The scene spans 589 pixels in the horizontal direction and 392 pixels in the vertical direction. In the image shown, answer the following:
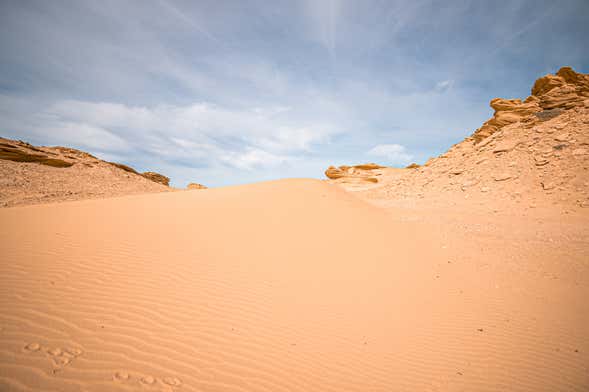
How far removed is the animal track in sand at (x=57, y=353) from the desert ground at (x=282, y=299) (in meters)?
0.02

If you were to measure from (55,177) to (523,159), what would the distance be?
37459mm

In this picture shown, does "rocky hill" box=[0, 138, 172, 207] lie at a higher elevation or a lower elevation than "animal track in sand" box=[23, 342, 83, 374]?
higher

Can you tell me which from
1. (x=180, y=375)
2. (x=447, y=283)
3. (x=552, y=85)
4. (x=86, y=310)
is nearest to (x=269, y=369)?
(x=180, y=375)

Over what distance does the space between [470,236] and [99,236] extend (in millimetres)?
11434

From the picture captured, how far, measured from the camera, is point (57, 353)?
8.37 ft

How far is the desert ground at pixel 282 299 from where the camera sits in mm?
2783

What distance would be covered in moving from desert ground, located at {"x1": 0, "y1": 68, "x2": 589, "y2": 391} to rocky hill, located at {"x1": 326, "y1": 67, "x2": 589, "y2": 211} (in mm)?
3637

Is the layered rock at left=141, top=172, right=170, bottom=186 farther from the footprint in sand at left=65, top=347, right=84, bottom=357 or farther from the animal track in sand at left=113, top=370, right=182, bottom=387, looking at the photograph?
the animal track in sand at left=113, top=370, right=182, bottom=387

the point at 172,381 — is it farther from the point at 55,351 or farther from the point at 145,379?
the point at 55,351

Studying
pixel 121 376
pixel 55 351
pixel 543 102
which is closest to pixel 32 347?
pixel 55 351

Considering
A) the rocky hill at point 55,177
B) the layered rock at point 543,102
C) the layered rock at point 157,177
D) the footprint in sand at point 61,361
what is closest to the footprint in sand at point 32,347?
the footprint in sand at point 61,361

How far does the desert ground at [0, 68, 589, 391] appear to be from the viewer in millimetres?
2783

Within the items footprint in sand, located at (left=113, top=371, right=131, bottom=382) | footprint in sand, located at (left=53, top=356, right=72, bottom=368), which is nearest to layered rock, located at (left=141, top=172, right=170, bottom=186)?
A: footprint in sand, located at (left=53, top=356, right=72, bottom=368)

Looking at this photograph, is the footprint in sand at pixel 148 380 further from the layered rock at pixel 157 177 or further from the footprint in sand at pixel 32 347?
the layered rock at pixel 157 177
